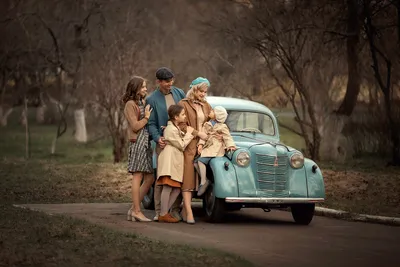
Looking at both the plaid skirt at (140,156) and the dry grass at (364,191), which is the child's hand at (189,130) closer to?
the plaid skirt at (140,156)

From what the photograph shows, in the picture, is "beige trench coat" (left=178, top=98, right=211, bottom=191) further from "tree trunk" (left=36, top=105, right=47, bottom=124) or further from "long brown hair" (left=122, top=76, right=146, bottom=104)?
"tree trunk" (left=36, top=105, right=47, bottom=124)

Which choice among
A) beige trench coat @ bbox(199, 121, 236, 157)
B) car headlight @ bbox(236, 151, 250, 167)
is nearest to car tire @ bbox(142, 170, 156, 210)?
beige trench coat @ bbox(199, 121, 236, 157)

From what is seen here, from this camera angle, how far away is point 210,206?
1474 centimetres

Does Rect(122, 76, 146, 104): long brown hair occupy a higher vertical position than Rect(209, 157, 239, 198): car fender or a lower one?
higher

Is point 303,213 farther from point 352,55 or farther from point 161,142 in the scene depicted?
point 352,55

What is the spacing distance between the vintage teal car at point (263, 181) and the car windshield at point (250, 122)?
87cm

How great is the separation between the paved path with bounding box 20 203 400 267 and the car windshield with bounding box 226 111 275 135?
1324 millimetres

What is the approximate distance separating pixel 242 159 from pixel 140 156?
1.41m

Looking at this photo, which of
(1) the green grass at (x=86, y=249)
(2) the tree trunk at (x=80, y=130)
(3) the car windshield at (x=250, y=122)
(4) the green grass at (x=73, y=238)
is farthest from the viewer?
(2) the tree trunk at (x=80, y=130)

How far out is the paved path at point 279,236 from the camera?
11109 mm

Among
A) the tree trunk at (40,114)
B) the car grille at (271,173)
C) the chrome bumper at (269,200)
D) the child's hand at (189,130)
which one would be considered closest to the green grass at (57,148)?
the tree trunk at (40,114)

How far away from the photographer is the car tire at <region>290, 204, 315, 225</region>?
48.5 ft

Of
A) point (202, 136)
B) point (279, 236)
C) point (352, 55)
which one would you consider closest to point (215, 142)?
point (202, 136)

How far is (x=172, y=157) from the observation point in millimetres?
14492
